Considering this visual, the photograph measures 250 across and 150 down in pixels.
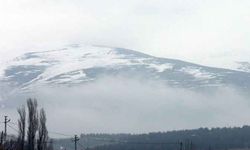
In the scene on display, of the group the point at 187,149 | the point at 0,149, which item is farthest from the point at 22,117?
the point at 187,149

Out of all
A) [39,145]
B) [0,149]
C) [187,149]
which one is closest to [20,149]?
[39,145]

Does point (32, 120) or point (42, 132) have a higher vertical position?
point (32, 120)

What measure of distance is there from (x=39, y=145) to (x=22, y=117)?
5915 millimetres

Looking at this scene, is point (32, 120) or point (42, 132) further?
point (42, 132)

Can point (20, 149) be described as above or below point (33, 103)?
below

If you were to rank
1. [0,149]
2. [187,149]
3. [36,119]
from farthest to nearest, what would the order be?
[187,149] → [36,119] → [0,149]

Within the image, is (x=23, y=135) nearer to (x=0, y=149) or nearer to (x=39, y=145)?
(x=39, y=145)

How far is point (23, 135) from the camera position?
333 ft

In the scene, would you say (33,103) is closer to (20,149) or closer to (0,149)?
(20,149)

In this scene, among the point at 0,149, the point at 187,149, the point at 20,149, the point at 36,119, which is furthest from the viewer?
the point at 187,149

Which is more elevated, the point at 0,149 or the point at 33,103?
the point at 33,103

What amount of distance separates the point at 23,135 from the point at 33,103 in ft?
15.7

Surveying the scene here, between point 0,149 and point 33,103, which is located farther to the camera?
point 33,103

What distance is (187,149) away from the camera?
179750 mm
